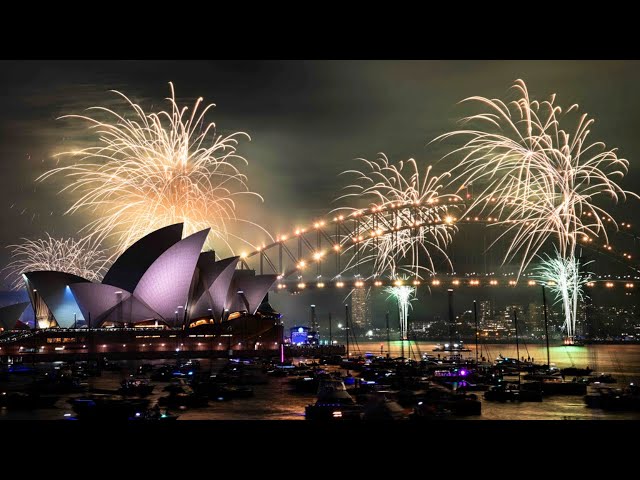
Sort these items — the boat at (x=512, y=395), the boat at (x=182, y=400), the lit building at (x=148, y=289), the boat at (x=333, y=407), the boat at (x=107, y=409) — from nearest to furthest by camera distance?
the boat at (x=107, y=409)
the boat at (x=333, y=407)
the boat at (x=182, y=400)
the boat at (x=512, y=395)
the lit building at (x=148, y=289)

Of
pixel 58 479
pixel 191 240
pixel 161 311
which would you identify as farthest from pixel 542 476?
pixel 161 311

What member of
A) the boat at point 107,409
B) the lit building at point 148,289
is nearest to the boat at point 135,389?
the boat at point 107,409

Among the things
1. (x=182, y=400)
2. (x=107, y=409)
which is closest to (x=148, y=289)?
(x=182, y=400)

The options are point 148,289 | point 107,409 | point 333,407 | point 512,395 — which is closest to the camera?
point 107,409

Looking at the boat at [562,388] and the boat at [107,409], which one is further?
the boat at [562,388]

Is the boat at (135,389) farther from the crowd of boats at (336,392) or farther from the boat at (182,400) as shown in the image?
the boat at (182,400)

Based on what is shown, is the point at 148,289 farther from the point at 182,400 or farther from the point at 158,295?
the point at 182,400
